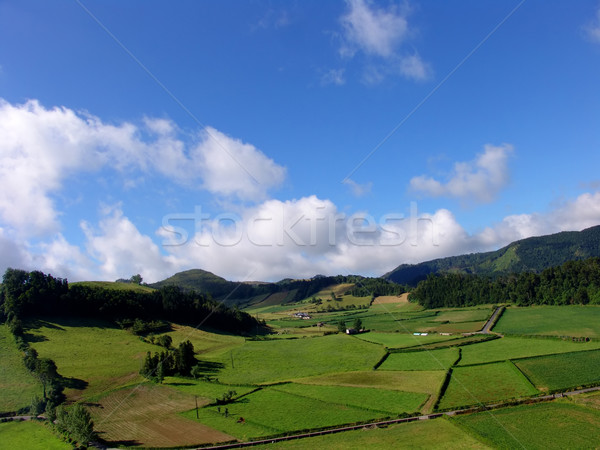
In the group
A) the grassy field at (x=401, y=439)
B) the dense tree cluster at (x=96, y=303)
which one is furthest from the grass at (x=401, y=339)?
the grassy field at (x=401, y=439)

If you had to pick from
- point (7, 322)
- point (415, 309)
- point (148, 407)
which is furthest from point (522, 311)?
point (7, 322)

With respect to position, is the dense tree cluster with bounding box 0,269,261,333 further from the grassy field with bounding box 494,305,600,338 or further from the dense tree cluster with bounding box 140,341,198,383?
the grassy field with bounding box 494,305,600,338

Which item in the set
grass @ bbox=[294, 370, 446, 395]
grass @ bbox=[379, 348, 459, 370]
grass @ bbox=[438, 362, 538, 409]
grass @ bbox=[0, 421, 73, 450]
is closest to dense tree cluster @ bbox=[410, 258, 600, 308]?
grass @ bbox=[379, 348, 459, 370]

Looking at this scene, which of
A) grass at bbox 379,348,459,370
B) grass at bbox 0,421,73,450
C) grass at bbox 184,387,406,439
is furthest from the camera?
grass at bbox 379,348,459,370

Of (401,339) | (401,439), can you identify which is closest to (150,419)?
(401,439)

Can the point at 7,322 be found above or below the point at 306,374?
above

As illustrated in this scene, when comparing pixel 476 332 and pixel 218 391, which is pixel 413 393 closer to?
pixel 218 391

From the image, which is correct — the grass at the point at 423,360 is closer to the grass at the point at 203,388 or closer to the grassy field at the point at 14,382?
Answer: the grass at the point at 203,388
